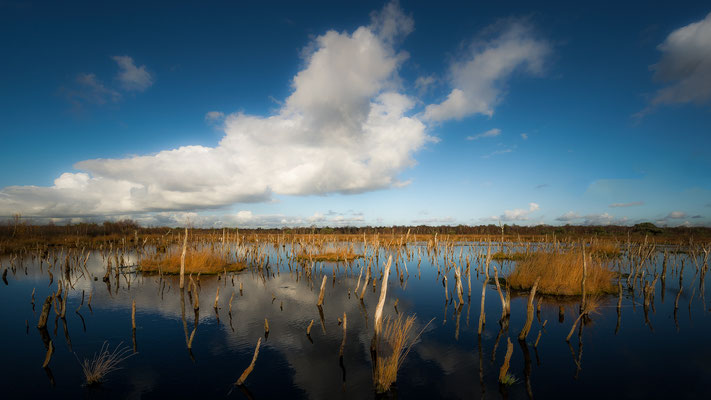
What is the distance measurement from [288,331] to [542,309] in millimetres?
12723

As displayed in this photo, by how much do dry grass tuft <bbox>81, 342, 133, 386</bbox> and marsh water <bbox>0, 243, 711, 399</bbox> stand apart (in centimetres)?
25

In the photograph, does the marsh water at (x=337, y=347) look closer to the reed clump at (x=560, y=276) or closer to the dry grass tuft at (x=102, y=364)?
the dry grass tuft at (x=102, y=364)

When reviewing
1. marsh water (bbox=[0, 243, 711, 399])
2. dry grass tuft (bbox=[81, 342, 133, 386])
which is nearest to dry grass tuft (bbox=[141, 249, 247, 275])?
marsh water (bbox=[0, 243, 711, 399])

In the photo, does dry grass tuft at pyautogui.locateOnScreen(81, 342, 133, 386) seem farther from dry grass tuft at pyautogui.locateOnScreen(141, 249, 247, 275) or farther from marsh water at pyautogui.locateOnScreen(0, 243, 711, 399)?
dry grass tuft at pyautogui.locateOnScreen(141, 249, 247, 275)

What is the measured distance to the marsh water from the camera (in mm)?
8391

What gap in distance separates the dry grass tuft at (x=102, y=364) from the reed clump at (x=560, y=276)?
2047 centimetres

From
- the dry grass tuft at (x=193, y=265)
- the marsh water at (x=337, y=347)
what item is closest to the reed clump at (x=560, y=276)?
the marsh water at (x=337, y=347)

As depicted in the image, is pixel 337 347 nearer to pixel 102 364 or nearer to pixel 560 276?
pixel 102 364

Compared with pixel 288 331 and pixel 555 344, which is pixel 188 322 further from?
pixel 555 344

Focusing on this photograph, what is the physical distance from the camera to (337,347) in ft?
35.8

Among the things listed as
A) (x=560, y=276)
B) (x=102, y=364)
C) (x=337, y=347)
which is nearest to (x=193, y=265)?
(x=102, y=364)

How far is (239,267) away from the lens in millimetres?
28562

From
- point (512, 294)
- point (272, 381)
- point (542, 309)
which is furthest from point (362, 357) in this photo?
point (512, 294)

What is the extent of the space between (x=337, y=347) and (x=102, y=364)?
24.2 feet
